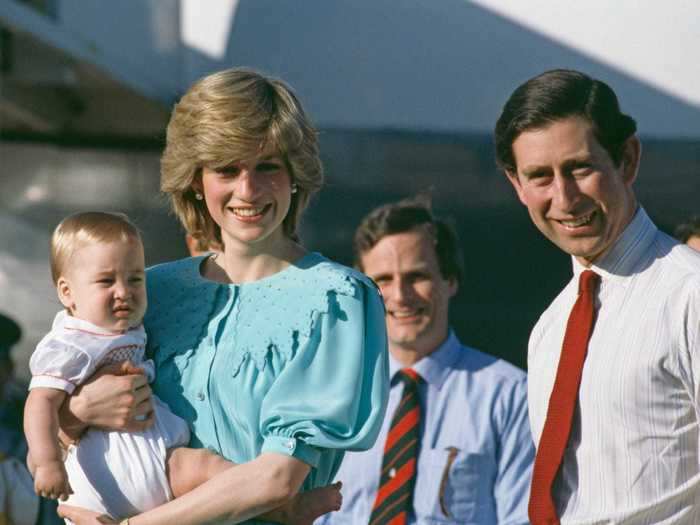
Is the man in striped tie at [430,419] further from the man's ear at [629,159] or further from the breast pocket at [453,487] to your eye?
the man's ear at [629,159]

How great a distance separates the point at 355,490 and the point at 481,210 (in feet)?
7.34

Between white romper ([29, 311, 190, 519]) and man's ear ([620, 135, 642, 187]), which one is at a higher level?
man's ear ([620, 135, 642, 187])

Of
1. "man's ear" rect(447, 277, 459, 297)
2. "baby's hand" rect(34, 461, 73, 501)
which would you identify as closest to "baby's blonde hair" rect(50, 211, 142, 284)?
"baby's hand" rect(34, 461, 73, 501)

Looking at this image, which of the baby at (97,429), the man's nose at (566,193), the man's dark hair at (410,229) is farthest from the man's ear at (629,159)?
the man's dark hair at (410,229)

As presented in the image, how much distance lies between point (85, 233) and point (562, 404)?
932 mm

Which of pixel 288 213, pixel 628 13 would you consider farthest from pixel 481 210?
pixel 288 213

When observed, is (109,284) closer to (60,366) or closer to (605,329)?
(60,366)

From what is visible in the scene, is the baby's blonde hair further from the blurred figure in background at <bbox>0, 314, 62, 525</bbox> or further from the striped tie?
the blurred figure in background at <bbox>0, 314, 62, 525</bbox>

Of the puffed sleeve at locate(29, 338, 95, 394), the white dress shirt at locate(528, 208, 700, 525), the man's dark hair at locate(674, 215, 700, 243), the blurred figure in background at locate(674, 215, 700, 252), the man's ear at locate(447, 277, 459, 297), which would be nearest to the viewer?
the white dress shirt at locate(528, 208, 700, 525)

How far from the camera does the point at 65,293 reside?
2.65 metres

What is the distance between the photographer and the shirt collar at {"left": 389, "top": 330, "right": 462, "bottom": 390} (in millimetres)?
4039

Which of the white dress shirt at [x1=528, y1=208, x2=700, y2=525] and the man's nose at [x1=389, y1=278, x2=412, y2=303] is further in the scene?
the man's nose at [x1=389, y1=278, x2=412, y2=303]

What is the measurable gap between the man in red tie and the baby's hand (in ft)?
2.85

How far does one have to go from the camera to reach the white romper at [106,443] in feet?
8.30
